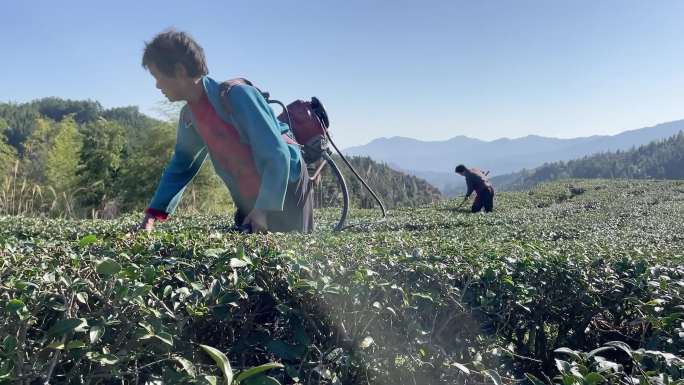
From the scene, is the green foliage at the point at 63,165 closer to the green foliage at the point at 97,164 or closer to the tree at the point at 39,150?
the green foliage at the point at 97,164

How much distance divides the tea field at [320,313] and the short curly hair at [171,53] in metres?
1.04

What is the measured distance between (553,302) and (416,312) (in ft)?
2.38

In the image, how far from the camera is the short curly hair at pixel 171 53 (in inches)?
104

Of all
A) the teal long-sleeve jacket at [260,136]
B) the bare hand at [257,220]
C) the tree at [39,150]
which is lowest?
the bare hand at [257,220]

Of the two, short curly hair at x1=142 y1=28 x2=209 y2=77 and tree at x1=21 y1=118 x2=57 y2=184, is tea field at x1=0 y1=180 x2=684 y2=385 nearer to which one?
short curly hair at x1=142 y1=28 x2=209 y2=77

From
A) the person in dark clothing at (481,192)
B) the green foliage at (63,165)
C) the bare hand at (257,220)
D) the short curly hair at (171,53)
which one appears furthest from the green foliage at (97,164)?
the bare hand at (257,220)

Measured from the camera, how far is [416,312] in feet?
5.59

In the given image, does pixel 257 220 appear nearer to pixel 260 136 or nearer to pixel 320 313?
pixel 260 136

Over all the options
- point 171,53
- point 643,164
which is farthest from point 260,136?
point 643,164

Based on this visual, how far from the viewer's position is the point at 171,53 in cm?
263

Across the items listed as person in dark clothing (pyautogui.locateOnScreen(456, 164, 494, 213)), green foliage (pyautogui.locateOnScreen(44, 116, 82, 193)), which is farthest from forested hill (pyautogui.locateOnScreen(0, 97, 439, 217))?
person in dark clothing (pyautogui.locateOnScreen(456, 164, 494, 213))

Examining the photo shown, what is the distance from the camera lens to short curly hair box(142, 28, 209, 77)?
2635 millimetres

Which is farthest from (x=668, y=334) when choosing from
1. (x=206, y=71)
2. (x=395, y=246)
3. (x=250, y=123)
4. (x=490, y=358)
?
(x=206, y=71)

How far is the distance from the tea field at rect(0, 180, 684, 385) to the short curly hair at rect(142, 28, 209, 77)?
1.04m
